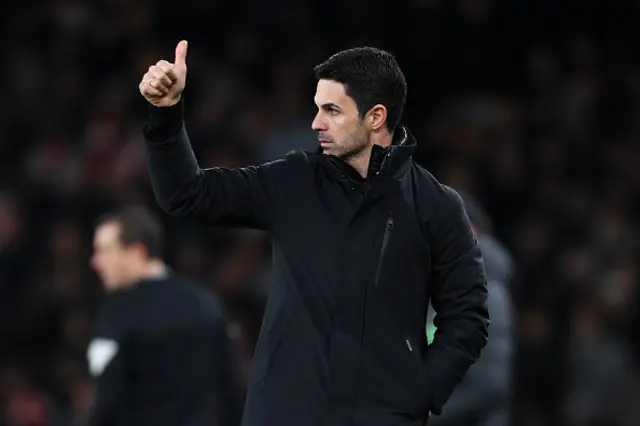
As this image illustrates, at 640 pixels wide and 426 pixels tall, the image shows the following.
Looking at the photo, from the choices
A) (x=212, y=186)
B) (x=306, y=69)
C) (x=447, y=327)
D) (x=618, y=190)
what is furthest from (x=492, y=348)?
(x=306, y=69)

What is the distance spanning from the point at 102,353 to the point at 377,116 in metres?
2.20

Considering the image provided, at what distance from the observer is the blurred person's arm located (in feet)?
17.9

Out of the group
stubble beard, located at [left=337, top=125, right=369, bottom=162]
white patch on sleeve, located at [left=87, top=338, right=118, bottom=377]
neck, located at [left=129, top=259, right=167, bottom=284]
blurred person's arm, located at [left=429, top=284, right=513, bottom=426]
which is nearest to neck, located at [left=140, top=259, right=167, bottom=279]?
neck, located at [left=129, top=259, right=167, bottom=284]

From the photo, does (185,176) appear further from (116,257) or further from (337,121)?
(116,257)

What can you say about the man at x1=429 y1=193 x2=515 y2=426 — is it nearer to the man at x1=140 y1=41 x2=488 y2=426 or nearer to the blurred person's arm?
the blurred person's arm

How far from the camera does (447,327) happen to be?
3947 millimetres

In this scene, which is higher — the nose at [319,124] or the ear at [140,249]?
the nose at [319,124]

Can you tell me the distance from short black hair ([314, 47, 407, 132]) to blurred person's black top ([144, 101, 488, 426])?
15 cm

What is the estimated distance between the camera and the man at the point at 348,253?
3.76 metres

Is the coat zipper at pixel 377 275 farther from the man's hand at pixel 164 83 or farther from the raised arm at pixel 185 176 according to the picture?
the man's hand at pixel 164 83

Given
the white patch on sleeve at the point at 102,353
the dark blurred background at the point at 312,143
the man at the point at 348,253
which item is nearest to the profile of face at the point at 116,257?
the white patch on sleeve at the point at 102,353

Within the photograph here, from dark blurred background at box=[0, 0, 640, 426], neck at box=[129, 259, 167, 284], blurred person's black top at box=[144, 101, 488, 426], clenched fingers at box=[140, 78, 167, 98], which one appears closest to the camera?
clenched fingers at box=[140, 78, 167, 98]

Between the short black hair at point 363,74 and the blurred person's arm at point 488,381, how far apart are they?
69.5 inches

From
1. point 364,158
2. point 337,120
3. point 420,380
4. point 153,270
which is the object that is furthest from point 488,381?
point 337,120
